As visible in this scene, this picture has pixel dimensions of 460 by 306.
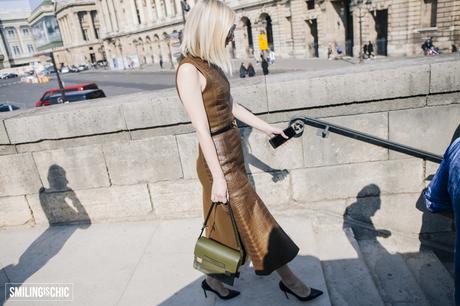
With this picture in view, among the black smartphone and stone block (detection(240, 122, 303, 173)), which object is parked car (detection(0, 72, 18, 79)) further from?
the black smartphone

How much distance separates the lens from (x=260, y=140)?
363cm

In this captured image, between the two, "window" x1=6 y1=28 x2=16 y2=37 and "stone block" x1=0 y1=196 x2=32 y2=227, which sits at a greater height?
"window" x1=6 y1=28 x2=16 y2=37

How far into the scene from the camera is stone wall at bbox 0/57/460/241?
133 inches

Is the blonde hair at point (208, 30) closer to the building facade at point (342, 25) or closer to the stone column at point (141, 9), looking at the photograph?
the building facade at point (342, 25)

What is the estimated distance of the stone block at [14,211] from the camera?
4.07m

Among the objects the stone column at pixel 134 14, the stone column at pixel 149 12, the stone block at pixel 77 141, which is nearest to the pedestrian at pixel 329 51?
the stone block at pixel 77 141

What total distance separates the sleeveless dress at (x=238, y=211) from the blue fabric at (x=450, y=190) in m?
1.00

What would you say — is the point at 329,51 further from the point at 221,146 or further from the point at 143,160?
the point at 221,146

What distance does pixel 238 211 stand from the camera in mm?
2439

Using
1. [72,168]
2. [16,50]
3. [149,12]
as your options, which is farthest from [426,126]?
[16,50]

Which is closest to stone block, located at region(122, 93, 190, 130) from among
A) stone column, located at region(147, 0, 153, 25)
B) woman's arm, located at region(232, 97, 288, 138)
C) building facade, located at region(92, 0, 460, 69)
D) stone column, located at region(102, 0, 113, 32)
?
woman's arm, located at region(232, 97, 288, 138)

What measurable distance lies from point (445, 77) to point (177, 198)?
2.89 m

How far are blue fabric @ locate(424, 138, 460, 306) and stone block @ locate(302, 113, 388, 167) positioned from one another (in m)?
1.46

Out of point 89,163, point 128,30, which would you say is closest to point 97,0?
point 128,30
